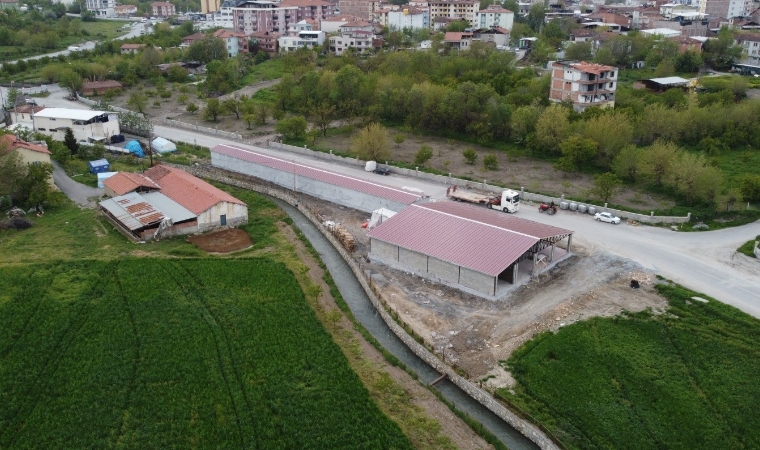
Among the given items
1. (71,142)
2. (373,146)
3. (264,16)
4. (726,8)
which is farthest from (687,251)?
(726,8)

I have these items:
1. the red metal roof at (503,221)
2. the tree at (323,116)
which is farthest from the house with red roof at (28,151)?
the red metal roof at (503,221)

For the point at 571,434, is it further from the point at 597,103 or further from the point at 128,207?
the point at 597,103

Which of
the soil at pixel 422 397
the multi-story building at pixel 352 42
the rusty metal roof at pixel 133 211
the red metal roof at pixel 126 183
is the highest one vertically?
the multi-story building at pixel 352 42

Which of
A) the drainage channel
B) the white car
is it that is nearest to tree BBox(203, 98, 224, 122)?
the drainage channel

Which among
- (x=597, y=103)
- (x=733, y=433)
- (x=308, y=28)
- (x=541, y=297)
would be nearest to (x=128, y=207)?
(x=541, y=297)

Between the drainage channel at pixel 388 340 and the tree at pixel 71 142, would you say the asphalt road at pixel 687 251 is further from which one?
the tree at pixel 71 142

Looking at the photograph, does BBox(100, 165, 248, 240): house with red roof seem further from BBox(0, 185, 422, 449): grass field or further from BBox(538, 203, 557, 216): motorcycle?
BBox(538, 203, 557, 216): motorcycle

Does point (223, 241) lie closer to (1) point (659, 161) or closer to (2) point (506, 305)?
(2) point (506, 305)
